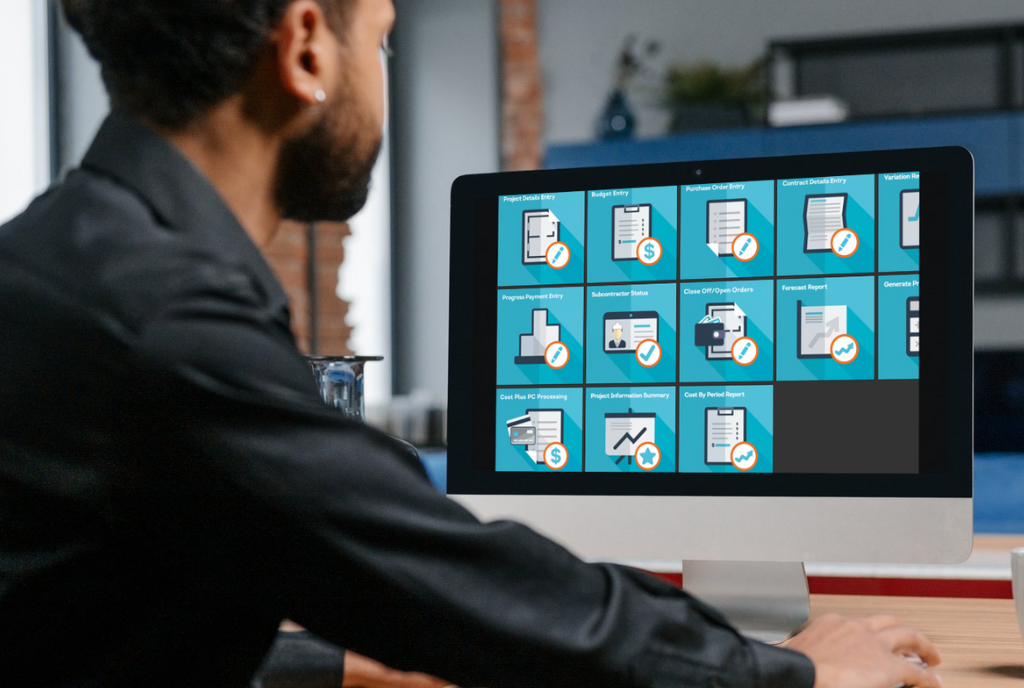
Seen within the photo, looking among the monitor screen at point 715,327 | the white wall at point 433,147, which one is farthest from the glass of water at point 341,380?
the white wall at point 433,147

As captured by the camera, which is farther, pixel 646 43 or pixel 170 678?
pixel 646 43

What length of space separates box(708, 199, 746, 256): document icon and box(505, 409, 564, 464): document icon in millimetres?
219

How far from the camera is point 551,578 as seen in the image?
22.3 inches

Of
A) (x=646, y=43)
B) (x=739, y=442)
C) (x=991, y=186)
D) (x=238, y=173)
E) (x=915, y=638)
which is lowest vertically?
(x=915, y=638)

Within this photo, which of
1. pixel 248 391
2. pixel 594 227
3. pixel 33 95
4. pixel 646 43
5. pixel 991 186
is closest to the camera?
pixel 248 391

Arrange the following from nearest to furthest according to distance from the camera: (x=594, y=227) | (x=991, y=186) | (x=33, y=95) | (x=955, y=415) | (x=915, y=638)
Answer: (x=915, y=638) → (x=955, y=415) → (x=594, y=227) → (x=33, y=95) → (x=991, y=186)

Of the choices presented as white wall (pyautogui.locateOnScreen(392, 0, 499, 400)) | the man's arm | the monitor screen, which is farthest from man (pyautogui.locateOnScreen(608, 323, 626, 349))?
white wall (pyautogui.locateOnScreen(392, 0, 499, 400))

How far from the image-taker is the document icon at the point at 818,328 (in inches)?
37.7

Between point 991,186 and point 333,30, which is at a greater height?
point 991,186

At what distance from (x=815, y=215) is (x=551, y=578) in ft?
1.78

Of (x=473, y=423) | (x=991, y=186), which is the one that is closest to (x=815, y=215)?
(x=473, y=423)

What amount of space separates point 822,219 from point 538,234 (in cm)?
27

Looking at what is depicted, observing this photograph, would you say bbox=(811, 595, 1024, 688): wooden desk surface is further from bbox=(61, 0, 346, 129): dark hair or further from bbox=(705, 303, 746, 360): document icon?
bbox=(61, 0, 346, 129): dark hair

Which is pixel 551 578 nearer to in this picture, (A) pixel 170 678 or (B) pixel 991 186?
(A) pixel 170 678
